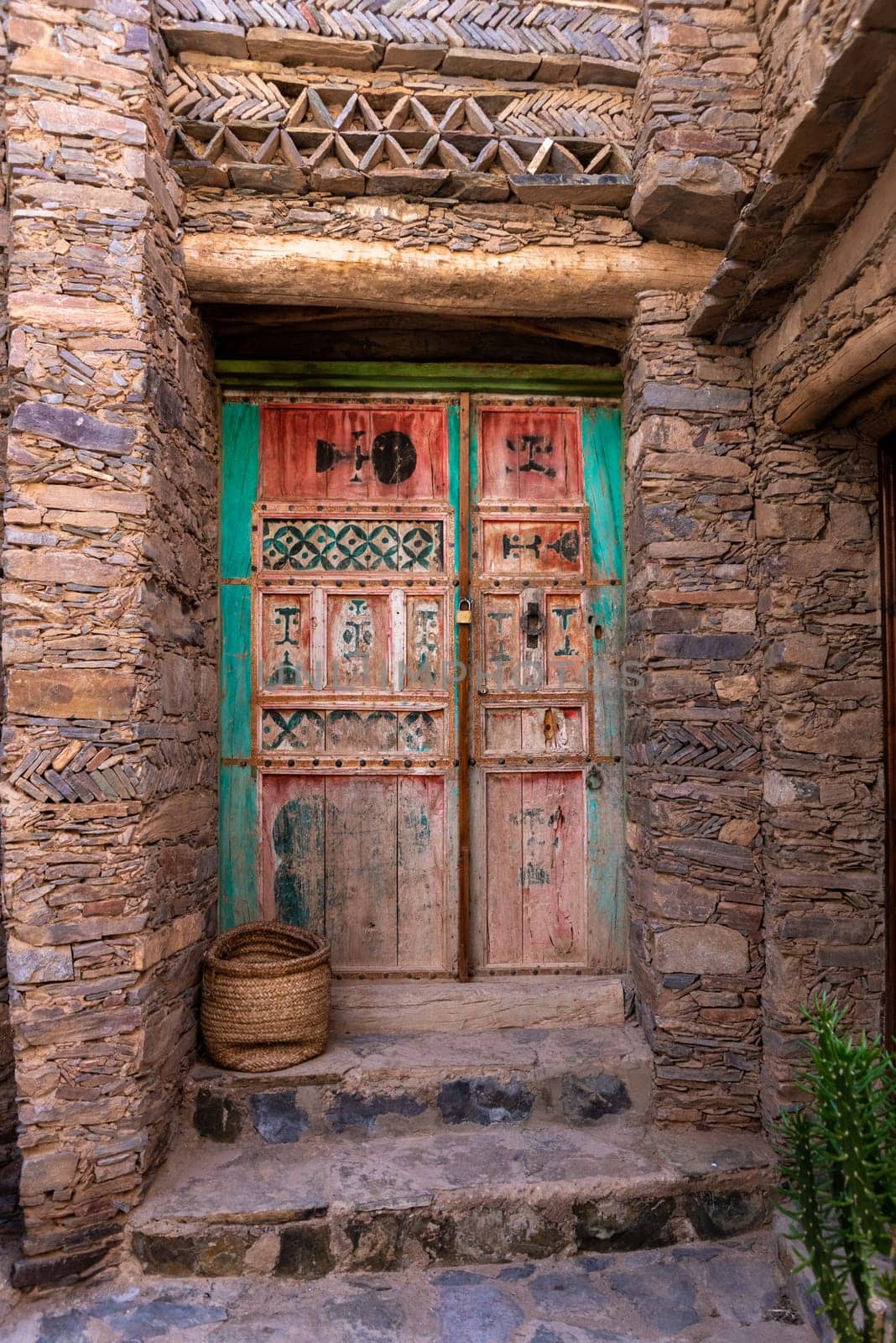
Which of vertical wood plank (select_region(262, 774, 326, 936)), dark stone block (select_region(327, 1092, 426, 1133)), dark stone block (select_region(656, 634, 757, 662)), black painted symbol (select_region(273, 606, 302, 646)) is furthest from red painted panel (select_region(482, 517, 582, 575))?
dark stone block (select_region(327, 1092, 426, 1133))

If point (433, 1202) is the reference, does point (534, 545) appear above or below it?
above

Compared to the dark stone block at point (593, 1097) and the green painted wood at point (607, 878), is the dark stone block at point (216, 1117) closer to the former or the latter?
the dark stone block at point (593, 1097)

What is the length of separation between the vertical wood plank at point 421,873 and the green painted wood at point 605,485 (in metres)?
1.18

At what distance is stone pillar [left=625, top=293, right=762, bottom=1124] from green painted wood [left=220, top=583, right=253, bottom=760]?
158 centimetres

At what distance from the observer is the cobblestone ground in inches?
91.6

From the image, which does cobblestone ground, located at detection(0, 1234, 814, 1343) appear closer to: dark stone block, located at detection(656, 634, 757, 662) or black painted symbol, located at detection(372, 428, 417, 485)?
dark stone block, located at detection(656, 634, 757, 662)

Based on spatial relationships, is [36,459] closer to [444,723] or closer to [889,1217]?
[444,723]

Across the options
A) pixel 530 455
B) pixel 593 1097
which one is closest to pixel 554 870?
pixel 593 1097

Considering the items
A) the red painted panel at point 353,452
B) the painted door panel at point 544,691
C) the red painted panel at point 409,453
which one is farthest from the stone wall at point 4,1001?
the painted door panel at point 544,691

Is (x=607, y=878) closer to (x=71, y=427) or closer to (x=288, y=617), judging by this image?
(x=288, y=617)

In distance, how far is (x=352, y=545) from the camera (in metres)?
3.53

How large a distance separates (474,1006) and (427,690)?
Result: 1.27 m

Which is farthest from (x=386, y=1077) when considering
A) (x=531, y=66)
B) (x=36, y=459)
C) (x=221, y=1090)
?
(x=531, y=66)

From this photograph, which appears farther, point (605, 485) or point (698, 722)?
point (605, 485)
